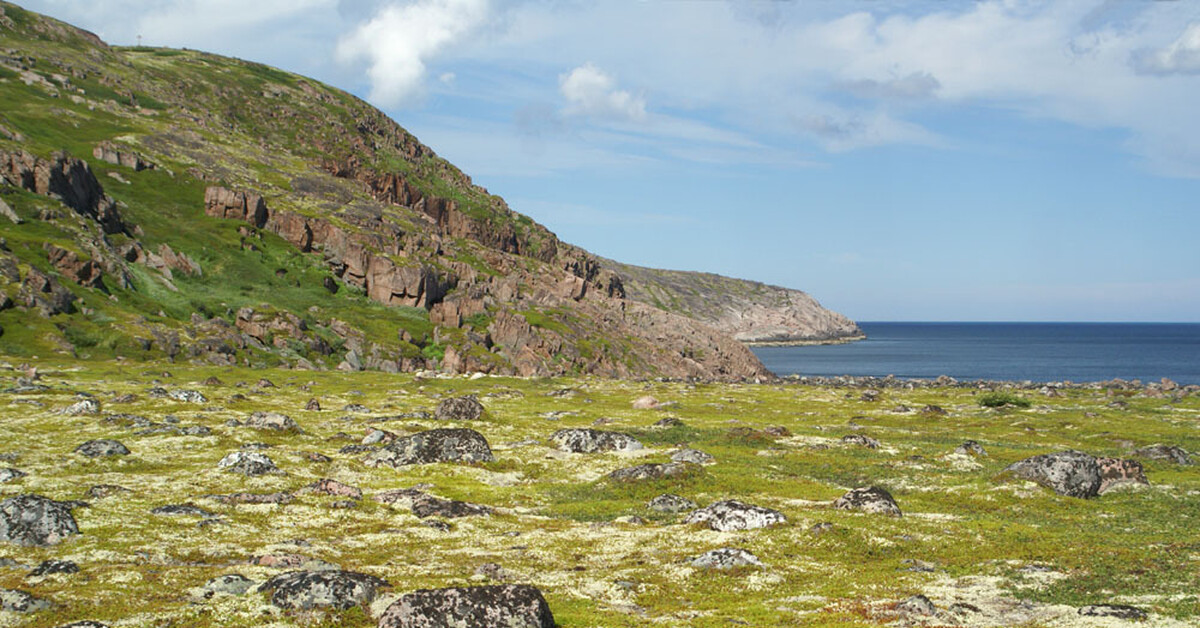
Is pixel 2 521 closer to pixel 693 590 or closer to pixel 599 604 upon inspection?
pixel 599 604

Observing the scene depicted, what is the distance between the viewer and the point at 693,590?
3158cm

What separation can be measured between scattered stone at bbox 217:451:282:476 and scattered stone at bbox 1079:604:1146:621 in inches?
1961

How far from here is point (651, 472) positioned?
184 ft

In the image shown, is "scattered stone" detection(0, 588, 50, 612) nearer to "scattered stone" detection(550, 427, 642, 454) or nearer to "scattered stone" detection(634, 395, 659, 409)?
"scattered stone" detection(550, 427, 642, 454)

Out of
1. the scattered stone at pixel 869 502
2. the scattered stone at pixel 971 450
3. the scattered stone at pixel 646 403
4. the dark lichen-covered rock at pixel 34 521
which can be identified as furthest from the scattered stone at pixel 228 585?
the scattered stone at pixel 646 403

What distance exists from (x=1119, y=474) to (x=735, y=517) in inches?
1191

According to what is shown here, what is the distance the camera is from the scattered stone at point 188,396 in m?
85.0

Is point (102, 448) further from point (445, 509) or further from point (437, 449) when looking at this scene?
point (445, 509)

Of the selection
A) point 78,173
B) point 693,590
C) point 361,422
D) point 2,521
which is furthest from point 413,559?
point 78,173

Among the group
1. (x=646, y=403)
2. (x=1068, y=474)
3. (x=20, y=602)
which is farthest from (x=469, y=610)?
(x=646, y=403)

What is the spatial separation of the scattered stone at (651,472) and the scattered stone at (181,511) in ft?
89.0

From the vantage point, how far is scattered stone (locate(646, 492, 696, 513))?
4794 cm

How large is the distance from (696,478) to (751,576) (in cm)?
2204

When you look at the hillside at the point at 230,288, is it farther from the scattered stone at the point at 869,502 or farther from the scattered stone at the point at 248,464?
the scattered stone at the point at 869,502
